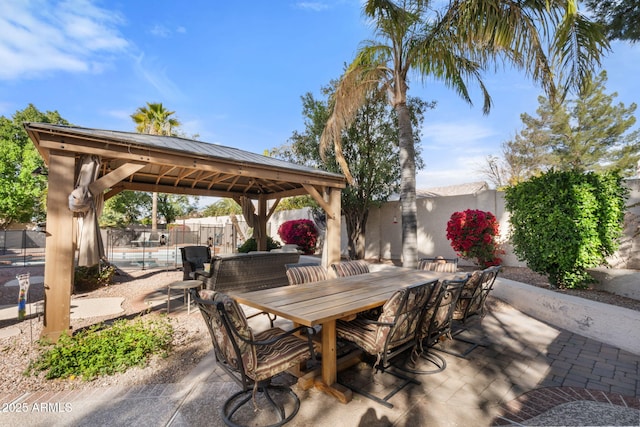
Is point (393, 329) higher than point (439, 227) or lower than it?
lower

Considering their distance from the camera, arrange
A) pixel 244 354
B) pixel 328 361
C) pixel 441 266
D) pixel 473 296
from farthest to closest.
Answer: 1. pixel 441 266
2. pixel 473 296
3. pixel 328 361
4. pixel 244 354

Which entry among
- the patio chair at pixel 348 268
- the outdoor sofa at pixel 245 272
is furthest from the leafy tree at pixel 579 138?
the patio chair at pixel 348 268

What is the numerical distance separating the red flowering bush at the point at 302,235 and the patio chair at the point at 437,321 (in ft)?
29.9

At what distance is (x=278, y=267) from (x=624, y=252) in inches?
287

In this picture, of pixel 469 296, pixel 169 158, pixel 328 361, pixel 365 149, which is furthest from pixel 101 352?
pixel 365 149

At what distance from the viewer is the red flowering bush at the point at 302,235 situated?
12.4 meters

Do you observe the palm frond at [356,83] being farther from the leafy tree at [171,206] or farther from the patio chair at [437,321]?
the leafy tree at [171,206]

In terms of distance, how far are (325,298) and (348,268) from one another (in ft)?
5.61

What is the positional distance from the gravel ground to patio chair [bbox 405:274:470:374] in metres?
2.46

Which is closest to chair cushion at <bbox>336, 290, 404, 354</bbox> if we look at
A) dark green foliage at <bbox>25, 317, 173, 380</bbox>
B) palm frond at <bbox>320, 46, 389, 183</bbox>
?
dark green foliage at <bbox>25, 317, 173, 380</bbox>

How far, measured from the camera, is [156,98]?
61.1ft

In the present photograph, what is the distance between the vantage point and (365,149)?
998cm

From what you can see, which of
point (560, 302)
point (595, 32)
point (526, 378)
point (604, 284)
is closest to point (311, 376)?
point (526, 378)

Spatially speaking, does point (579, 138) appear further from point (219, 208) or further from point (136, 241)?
point (219, 208)
